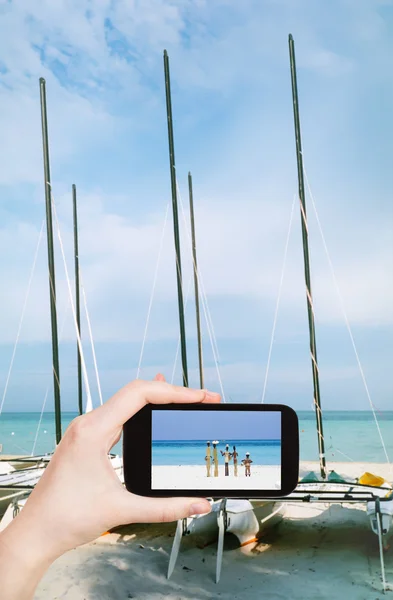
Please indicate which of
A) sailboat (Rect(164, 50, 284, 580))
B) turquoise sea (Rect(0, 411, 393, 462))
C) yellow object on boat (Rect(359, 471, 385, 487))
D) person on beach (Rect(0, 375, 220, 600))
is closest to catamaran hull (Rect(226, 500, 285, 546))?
sailboat (Rect(164, 50, 284, 580))

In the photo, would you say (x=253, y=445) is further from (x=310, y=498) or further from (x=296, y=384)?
(x=296, y=384)

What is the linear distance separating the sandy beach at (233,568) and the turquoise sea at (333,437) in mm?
12102

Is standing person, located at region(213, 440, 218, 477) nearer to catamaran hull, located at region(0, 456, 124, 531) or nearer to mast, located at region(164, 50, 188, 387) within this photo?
catamaran hull, located at region(0, 456, 124, 531)

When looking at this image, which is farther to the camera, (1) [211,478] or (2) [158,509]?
(1) [211,478]

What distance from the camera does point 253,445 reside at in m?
1.60

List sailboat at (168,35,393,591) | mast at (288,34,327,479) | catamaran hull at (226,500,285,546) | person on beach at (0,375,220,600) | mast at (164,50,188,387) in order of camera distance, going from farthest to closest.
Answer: mast at (164,50,188,387), mast at (288,34,327,479), catamaran hull at (226,500,285,546), sailboat at (168,35,393,591), person on beach at (0,375,220,600)

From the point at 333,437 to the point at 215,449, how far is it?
3352 cm

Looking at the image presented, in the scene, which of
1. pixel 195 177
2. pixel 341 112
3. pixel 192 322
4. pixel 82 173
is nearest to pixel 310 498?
pixel 192 322

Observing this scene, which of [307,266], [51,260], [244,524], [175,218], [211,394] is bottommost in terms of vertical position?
[244,524]

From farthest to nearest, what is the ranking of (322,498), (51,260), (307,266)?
(51,260)
(307,266)
(322,498)

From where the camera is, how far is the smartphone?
57.1 inches

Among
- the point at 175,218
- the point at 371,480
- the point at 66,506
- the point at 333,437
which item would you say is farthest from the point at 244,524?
the point at 333,437

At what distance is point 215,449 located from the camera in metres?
1.67

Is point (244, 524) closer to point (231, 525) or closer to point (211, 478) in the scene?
point (231, 525)
